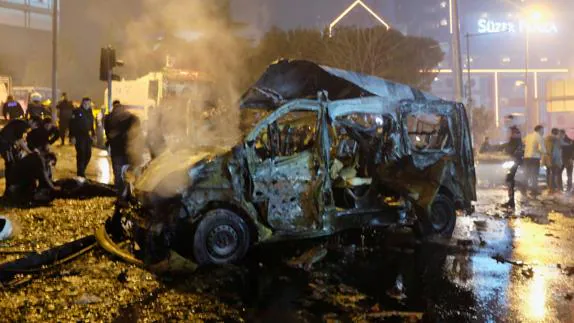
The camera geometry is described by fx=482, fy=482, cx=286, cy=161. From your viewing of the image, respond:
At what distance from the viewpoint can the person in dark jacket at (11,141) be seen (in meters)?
8.44

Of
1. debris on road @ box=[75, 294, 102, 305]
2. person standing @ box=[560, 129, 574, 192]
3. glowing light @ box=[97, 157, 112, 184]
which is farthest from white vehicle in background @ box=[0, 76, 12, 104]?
person standing @ box=[560, 129, 574, 192]

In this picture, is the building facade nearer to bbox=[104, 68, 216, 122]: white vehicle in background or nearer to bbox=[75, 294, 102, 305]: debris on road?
bbox=[104, 68, 216, 122]: white vehicle in background

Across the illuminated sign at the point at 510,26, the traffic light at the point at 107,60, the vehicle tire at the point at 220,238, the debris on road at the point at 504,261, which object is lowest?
the debris on road at the point at 504,261

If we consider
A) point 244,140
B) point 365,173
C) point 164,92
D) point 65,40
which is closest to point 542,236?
point 365,173

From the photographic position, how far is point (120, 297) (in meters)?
4.40

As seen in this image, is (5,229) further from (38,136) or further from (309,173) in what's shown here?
(309,173)

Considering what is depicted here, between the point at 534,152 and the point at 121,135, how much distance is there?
10.0 meters

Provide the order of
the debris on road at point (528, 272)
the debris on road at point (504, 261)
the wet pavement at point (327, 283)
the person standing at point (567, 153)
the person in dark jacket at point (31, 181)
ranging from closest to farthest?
the wet pavement at point (327, 283)
the debris on road at point (528, 272)
the debris on road at point (504, 261)
the person in dark jacket at point (31, 181)
the person standing at point (567, 153)

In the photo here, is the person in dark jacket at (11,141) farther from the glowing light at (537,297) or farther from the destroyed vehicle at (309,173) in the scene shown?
the glowing light at (537,297)

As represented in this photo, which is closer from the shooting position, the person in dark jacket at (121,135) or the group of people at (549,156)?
the person in dark jacket at (121,135)

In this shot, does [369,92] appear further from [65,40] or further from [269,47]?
[65,40]

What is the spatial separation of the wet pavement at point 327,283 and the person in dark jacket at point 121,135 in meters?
1.38

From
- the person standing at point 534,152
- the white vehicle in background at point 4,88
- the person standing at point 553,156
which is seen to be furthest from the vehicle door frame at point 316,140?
the white vehicle in background at point 4,88

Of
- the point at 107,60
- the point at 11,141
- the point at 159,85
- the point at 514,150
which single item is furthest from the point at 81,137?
the point at 159,85
